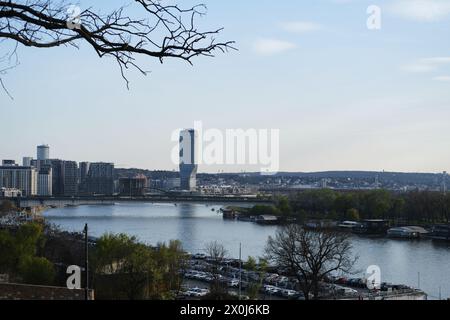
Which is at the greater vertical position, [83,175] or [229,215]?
[83,175]

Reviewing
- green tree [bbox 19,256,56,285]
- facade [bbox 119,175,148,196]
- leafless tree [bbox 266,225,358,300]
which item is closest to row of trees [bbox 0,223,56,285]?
green tree [bbox 19,256,56,285]

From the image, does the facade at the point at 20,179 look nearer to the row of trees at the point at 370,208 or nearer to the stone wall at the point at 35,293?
the row of trees at the point at 370,208

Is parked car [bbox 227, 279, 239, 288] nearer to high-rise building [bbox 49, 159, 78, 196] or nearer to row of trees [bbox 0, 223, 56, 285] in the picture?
row of trees [bbox 0, 223, 56, 285]

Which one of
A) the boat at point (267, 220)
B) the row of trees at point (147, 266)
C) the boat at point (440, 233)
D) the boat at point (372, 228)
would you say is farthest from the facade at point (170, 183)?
the row of trees at point (147, 266)

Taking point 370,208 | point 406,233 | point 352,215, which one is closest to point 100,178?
point 370,208

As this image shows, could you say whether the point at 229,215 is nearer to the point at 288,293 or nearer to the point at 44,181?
the point at 288,293
